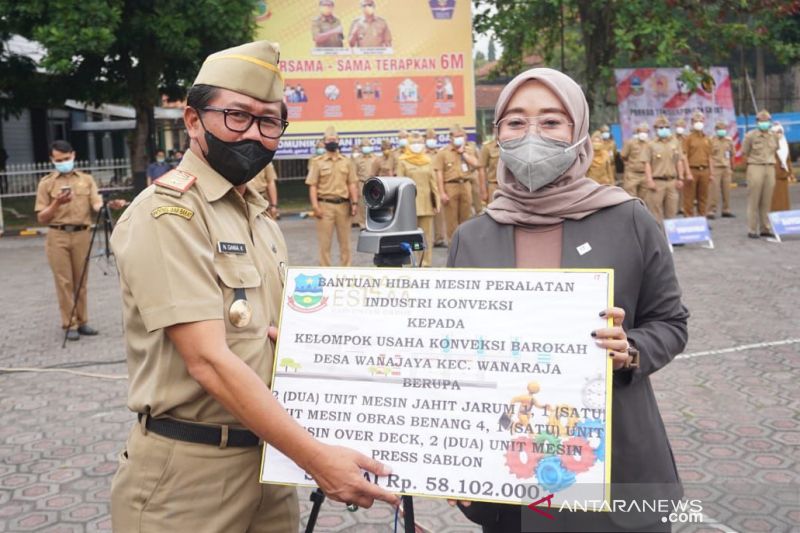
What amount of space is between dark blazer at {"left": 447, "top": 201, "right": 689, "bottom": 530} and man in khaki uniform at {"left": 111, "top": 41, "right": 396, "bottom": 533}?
0.68m

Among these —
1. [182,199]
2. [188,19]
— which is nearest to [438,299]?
[182,199]

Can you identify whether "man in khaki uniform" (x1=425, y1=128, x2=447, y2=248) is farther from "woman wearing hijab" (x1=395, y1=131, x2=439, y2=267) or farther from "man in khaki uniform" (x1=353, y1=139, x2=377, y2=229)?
"man in khaki uniform" (x1=353, y1=139, x2=377, y2=229)

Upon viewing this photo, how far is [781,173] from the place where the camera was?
14.3m

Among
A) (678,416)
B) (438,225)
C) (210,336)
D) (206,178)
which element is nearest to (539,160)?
(206,178)

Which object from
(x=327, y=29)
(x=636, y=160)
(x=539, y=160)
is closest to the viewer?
(x=539, y=160)

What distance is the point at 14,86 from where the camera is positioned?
69.4 feet

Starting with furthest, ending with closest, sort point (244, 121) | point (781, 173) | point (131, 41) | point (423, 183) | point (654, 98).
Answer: point (654, 98) → point (131, 41) → point (781, 173) → point (423, 183) → point (244, 121)

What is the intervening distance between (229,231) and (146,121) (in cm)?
2006

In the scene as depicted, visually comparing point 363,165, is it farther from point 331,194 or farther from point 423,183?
point 331,194

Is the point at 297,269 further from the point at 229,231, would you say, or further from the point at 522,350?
the point at 522,350

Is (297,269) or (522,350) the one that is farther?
(297,269)

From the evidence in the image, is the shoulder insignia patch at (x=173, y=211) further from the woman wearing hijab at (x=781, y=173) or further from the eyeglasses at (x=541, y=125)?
the woman wearing hijab at (x=781, y=173)

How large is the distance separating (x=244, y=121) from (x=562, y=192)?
96 cm

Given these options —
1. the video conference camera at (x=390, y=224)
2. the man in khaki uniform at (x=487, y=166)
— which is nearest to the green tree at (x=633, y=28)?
the man in khaki uniform at (x=487, y=166)
